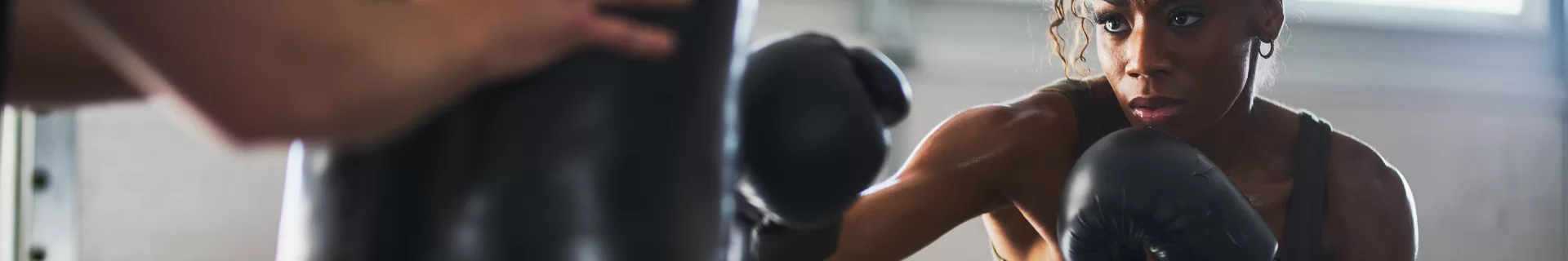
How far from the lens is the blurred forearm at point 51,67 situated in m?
0.49

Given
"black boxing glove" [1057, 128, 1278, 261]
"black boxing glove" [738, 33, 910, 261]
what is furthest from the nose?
"black boxing glove" [738, 33, 910, 261]

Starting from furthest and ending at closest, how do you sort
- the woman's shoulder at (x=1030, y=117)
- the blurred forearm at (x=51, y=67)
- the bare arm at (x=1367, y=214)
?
the woman's shoulder at (x=1030, y=117), the bare arm at (x=1367, y=214), the blurred forearm at (x=51, y=67)

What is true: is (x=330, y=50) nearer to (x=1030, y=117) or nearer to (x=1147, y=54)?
(x=1147, y=54)

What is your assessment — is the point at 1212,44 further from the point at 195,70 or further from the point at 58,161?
the point at 58,161

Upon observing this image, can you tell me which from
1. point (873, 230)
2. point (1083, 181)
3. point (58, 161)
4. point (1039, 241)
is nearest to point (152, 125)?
point (58, 161)

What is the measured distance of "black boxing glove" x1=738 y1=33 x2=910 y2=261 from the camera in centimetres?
65

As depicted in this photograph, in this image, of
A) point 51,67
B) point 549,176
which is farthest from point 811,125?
point 51,67

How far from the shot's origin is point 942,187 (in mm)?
1715

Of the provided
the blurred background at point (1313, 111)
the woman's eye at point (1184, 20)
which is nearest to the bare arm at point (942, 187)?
the woman's eye at point (1184, 20)

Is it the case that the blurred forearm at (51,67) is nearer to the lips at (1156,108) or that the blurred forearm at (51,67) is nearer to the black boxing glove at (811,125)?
the black boxing glove at (811,125)

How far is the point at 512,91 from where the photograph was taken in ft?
1.54

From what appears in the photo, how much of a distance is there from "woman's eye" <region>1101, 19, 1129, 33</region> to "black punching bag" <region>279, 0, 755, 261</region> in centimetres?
125

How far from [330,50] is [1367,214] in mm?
1681

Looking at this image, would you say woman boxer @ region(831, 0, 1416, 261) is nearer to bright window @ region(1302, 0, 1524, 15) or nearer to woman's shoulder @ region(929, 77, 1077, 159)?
woman's shoulder @ region(929, 77, 1077, 159)
